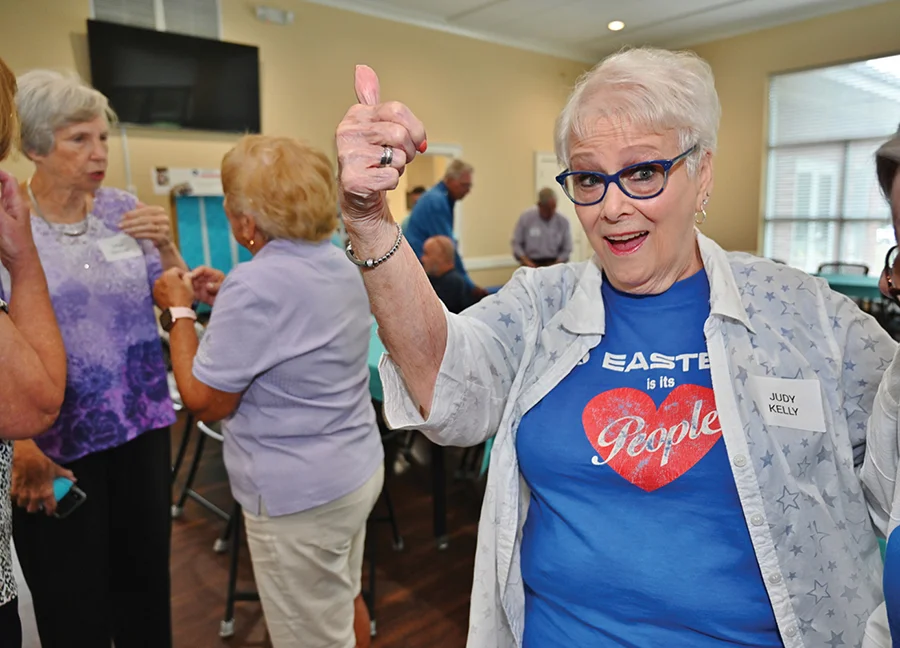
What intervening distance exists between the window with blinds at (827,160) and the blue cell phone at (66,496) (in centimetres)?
735

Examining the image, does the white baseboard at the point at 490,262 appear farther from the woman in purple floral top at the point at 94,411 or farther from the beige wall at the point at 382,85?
the woman in purple floral top at the point at 94,411

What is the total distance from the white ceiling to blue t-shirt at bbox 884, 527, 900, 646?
656 centimetres

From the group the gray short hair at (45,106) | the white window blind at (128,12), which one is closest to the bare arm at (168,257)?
the gray short hair at (45,106)

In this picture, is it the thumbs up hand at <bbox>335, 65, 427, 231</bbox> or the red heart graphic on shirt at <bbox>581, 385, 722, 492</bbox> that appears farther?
the red heart graphic on shirt at <bbox>581, 385, 722, 492</bbox>

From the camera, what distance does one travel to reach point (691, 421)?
3.29ft

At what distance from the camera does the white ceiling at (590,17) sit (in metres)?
6.59

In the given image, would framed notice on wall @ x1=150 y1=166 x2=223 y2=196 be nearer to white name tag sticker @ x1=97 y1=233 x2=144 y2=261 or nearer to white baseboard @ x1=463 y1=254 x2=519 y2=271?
white baseboard @ x1=463 y1=254 x2=519 y2=271

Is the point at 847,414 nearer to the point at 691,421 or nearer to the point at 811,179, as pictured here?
the point at 691,421

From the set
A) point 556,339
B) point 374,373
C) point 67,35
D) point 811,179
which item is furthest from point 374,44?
point 556,339

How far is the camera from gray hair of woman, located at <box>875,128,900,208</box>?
743 mm

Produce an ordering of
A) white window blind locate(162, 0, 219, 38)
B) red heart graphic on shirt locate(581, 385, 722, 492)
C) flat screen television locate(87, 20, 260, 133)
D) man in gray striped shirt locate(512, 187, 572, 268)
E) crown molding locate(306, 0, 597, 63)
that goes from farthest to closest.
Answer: man in gray striped shirt locate(512, 187, 572, 268) → crown molding locate(306, 0, 597, 63) → white window blind locate(162, 0, 219, 38) → flat screen television locate(87, 20, 260, 133) → red heart graphic on shirt locate(581, 385, 722, 492)

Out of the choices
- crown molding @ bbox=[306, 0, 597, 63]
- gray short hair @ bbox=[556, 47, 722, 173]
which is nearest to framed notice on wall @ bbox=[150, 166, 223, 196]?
crown molding @ bbox=[306, 0, 597, 63]

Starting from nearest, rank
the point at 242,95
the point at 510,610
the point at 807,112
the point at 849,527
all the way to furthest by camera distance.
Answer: the point at 849,527
the point at 510,610
the point at 242,95
the point at 807,112

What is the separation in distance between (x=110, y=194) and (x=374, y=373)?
1.44 meters
